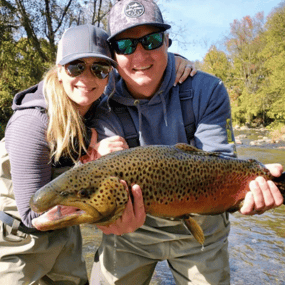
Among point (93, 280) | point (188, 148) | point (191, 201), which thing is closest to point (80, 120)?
point (188, 148)

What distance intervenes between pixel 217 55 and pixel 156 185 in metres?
48.7

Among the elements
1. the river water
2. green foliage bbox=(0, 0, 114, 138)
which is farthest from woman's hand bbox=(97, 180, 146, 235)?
green foliage bbox=(0, 0, 114, 138)

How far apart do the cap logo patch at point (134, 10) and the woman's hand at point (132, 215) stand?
1.28 m

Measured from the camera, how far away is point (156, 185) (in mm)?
2031

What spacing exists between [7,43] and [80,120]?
58.2 feet

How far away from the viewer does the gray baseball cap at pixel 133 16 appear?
8.04ft

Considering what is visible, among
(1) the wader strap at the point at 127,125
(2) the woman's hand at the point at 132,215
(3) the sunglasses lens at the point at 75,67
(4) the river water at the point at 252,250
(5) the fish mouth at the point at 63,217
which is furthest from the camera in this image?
(4) the river water at the point at 252,250

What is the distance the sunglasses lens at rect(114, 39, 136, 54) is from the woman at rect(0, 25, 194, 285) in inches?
4.3

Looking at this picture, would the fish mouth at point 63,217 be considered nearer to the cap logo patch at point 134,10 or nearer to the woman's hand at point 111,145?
the woman's hand at point 111,145

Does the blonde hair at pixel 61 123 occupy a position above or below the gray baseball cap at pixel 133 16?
below

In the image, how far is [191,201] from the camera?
2113 mm

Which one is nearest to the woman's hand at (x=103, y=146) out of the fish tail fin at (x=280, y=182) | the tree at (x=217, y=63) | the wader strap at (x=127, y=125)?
the wader strap at (x=127, y=125)

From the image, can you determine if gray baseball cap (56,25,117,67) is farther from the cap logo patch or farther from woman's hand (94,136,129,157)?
woman's hand (94,136,129,157)

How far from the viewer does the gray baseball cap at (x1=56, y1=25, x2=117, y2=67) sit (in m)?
2.54
